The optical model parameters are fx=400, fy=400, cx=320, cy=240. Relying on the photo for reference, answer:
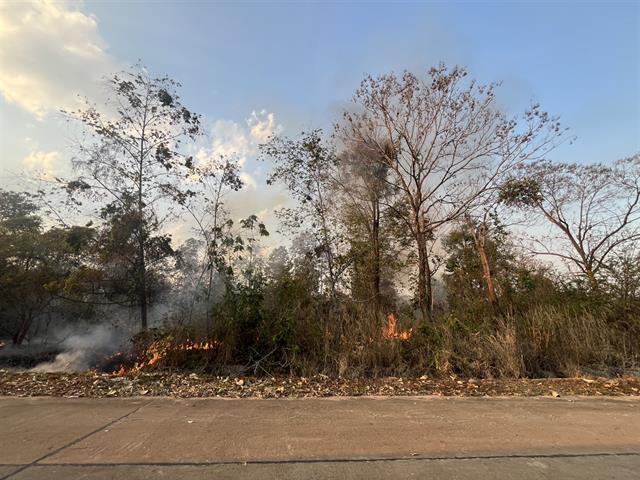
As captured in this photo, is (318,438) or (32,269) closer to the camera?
(318,438)

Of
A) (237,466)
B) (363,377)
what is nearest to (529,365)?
(363,377)

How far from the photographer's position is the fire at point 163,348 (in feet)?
25.2

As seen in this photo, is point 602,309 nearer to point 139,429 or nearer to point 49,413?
point 139,429

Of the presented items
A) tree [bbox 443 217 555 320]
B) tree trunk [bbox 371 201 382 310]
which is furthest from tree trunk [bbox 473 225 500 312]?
tree trunk [bbox 371 201 382 310]

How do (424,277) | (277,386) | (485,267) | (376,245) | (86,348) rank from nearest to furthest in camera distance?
(277,386) → (86,348) → (485,267) → (424,277) → (376,245)

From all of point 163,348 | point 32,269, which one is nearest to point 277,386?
point 163,348

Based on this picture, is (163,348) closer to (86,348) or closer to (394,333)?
(394,333)

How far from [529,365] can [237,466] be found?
6.52 metres

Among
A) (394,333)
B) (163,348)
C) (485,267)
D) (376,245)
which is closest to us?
(163,348)

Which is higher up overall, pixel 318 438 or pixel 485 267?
pixel 485 267

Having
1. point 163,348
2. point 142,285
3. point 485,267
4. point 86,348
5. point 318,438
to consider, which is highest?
point 485,267

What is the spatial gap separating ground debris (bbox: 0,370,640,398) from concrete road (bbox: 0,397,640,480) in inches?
17.3

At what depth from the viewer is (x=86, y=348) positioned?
11.4m

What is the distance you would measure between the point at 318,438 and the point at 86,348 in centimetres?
1017
